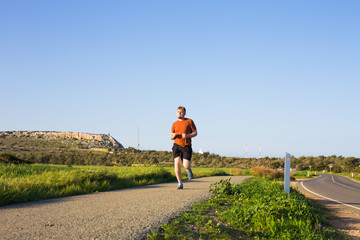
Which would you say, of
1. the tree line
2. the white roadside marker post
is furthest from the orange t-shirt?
the tree line

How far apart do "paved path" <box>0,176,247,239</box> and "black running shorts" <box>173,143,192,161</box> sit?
224 cm

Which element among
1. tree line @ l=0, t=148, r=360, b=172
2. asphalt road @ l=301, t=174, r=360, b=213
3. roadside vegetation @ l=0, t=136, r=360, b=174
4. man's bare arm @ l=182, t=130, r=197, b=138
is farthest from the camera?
roadside vegetation @ l=0, t=136, r=360, b=174

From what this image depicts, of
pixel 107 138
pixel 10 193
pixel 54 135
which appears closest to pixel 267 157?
pixel 107 138

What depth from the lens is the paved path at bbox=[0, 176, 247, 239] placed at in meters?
3.64

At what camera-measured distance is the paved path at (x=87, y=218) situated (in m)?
3.64

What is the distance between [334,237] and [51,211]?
476 centimetres

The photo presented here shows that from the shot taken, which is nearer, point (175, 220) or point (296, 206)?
point (175, 220)

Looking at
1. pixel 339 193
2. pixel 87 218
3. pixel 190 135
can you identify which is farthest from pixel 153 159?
pixel 87 218

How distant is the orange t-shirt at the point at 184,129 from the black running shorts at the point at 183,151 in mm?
95

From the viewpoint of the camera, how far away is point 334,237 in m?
5.37

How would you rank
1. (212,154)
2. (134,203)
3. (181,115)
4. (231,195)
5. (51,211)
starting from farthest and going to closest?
(212,154)
(181,115)
(231,195)
(134,203)
(51,211)

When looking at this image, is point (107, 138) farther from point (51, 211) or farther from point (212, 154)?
point (51, 211)

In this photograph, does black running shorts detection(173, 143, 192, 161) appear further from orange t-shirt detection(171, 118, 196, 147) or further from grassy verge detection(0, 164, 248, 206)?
grassy verge detection(0, 164, 248, 206)

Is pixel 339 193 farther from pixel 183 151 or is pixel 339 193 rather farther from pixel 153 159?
pixel 153 159
